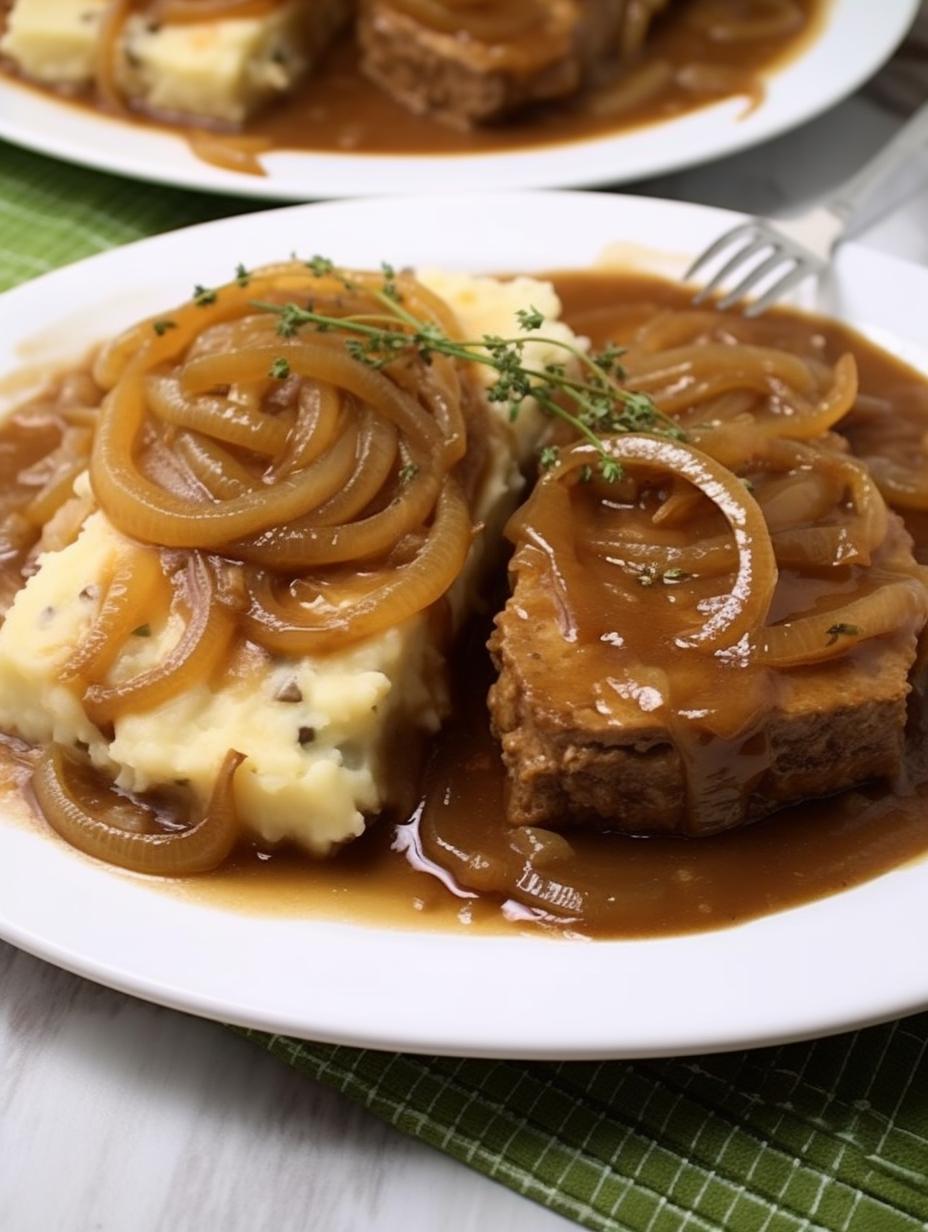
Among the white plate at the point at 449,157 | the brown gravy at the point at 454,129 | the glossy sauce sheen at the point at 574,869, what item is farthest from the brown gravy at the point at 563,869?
the brown gravy at the point at 454,129

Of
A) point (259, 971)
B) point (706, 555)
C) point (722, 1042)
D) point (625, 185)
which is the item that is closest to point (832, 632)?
point (706, 555)

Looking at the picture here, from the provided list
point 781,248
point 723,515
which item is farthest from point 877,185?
point 723,515

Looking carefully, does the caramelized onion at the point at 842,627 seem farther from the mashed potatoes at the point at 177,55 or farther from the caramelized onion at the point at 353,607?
the mashed potatoes at the point at 177,55

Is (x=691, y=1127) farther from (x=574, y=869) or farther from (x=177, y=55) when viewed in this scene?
(x=177, y=55)

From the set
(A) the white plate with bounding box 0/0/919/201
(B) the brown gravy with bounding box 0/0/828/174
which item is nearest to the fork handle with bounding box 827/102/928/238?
(A) the white plate with bounding box 0/0/919/201

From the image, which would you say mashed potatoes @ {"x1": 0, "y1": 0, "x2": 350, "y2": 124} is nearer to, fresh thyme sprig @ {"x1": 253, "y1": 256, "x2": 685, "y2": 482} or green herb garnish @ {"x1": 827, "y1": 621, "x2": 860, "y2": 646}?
fresh thyme sprig @ {"x1": 253, "y1": 256, "x2": 685, "y2": 482}

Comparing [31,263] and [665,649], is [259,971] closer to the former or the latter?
[665,649]
